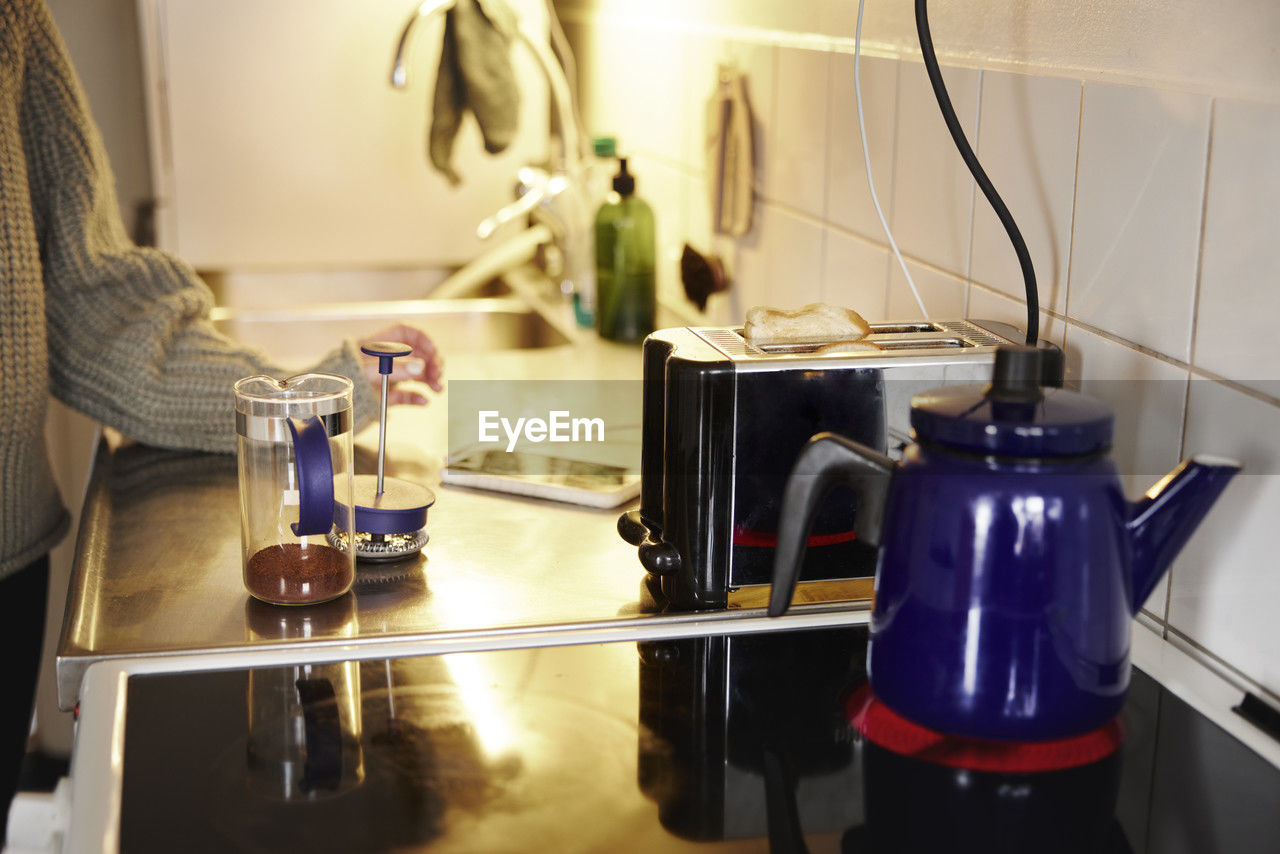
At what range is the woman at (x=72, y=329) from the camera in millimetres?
1234

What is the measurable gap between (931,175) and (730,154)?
527mm

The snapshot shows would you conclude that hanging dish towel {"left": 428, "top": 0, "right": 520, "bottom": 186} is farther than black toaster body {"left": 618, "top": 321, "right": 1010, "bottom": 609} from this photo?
Yes

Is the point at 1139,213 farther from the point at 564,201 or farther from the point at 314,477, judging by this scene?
the point at 564,201

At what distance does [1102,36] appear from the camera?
0.91 m

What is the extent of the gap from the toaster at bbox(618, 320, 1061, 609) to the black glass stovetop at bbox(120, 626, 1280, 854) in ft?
0.28

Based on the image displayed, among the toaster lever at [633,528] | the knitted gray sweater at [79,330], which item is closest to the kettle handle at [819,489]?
the toaster lever at [633,528]

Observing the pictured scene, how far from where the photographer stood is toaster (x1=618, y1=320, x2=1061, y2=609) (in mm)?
865

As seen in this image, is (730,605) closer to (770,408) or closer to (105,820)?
(770,408)

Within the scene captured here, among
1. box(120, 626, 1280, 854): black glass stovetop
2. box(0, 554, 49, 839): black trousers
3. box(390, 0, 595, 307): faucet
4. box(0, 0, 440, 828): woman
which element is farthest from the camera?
box(390, 0, 595, 307): faucet

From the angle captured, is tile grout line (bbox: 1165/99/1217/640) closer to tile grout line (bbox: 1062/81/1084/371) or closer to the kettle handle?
tile grout line (bbox: 1062/81/1084/371)

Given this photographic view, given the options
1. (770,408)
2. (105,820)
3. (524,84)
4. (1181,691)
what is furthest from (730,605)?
(524,84)

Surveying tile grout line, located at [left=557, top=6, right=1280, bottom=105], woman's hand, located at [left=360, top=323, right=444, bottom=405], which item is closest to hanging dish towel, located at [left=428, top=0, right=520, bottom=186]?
tile grout line, located at [left=557, top=6, right=1280, bottom=105]

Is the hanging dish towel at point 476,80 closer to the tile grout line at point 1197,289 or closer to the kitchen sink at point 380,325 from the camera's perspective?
the kitchen sink at point 380,325

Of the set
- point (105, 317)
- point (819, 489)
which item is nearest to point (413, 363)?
point (105, 317)
